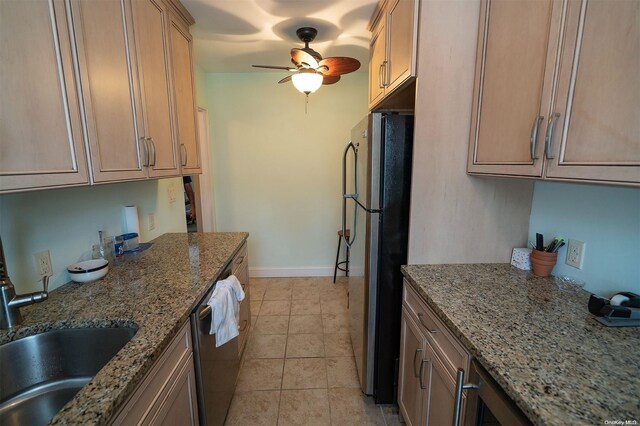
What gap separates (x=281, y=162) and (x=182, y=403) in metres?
2.79

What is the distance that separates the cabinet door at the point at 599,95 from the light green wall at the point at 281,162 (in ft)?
8.77

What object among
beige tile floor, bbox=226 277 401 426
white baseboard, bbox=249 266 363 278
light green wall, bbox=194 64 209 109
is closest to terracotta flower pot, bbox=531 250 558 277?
beige tile floor, bbox=226 277 401 426

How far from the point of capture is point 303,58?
79.4 inches

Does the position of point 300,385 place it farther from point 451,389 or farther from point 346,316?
point 451,389

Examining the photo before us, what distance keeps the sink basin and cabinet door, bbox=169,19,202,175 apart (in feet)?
3.84

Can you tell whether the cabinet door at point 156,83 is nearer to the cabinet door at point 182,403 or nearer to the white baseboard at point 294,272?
the cabinet door at point 182,403

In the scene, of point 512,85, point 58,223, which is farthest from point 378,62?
point 58,223

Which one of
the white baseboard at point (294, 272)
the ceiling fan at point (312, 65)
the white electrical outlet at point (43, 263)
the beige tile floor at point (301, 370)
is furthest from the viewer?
the white baseboard at point (294, 272)

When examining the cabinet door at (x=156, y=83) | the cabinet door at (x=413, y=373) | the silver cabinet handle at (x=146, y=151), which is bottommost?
the cabinet door at (x=413, y=373)

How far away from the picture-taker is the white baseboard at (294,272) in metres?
3.68

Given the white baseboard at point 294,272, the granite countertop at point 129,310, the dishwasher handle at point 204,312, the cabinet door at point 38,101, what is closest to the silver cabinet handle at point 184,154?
the granite countertop at point 129,310

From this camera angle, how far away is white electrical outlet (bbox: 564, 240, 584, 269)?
3.93 feet

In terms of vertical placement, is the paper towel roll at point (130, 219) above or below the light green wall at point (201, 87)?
below

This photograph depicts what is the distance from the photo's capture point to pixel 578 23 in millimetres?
822
